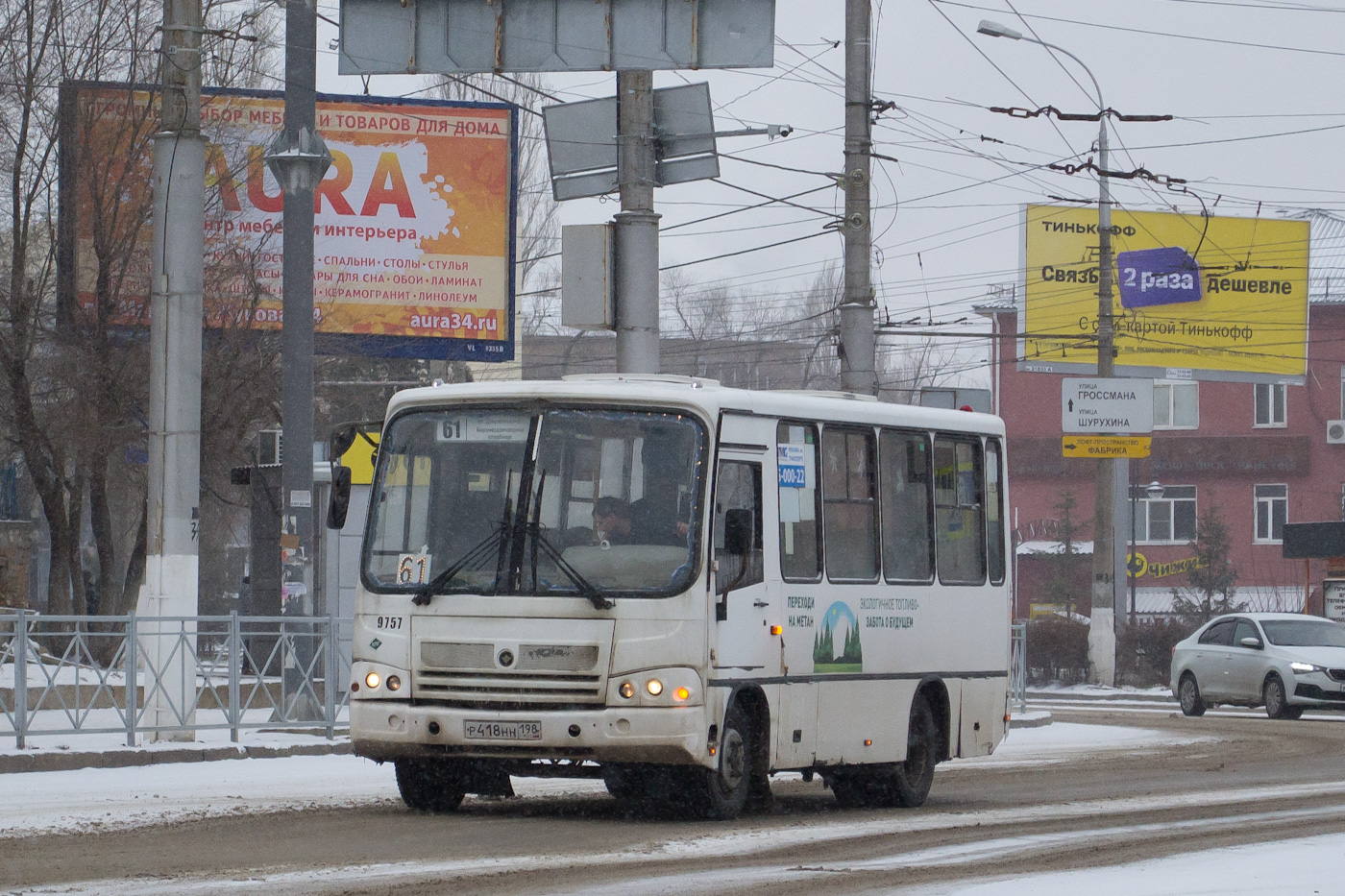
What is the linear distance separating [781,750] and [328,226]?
64.4 feet

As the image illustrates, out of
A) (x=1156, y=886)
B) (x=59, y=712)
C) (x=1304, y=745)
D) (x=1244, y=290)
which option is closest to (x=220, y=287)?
(x=59, y=712)

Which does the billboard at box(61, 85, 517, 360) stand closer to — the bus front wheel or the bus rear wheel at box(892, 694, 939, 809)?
the bus rear wheel at box(892, 694, 939, 809)

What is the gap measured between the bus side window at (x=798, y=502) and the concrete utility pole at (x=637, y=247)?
4661 mm

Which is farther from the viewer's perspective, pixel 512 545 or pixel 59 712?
pixel 59 712

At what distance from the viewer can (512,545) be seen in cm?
1181

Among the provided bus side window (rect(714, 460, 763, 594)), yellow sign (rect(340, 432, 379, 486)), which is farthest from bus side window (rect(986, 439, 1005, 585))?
yellow sign (rect(340, 432, 379, 486))

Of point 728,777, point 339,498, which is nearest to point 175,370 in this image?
point 339,498

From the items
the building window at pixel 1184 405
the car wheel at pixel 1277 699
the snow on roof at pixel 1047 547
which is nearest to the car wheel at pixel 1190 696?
the car wheel at pixel 1277 699

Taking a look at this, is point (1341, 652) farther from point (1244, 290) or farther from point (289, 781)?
point (1244, 290)

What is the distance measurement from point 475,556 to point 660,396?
1442 mm

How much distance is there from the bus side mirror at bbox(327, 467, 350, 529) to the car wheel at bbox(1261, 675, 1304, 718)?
18.0m

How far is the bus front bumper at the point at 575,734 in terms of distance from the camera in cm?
1135

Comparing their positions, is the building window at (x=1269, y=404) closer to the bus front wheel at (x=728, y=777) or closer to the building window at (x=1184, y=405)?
the building window at (x=1184, y=405)

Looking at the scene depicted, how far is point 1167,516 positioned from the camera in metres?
65.1
